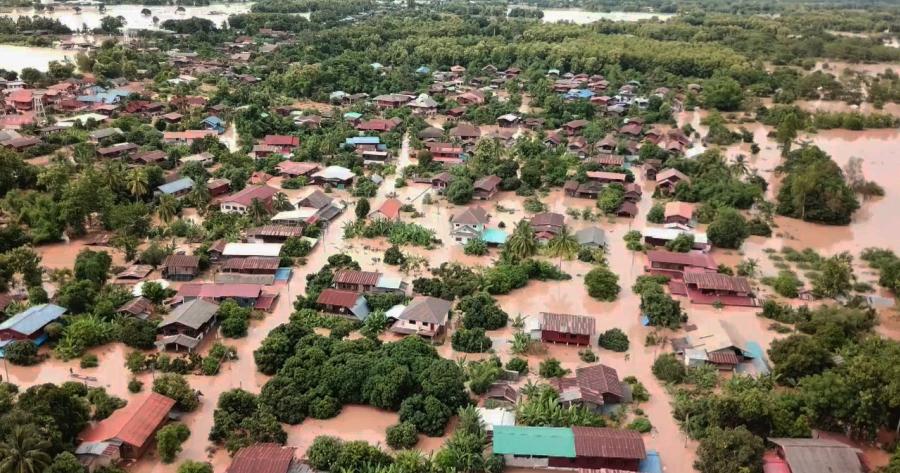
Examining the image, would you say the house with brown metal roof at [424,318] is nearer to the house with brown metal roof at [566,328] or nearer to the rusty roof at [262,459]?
the house with brown metal roof at [566,328]

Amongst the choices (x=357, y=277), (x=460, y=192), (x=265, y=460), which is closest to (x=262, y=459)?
(x=265, y=460)

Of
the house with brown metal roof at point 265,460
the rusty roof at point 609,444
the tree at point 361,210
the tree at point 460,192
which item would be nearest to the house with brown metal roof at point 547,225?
the tree at point 460,192

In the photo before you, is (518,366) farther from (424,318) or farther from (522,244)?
(522,244)

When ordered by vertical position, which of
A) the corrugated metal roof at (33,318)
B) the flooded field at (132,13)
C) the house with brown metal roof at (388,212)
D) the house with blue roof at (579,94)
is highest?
the flooded field at (132,13)

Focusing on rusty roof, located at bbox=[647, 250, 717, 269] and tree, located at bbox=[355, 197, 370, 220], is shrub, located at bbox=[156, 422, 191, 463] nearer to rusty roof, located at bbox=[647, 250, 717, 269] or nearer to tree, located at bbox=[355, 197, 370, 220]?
tree, located at bbox=[355, 197, 370, 220]

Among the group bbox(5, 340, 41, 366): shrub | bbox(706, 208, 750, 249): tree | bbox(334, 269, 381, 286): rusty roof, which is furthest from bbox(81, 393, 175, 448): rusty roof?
bbox(706, 208, 750, 249): tree

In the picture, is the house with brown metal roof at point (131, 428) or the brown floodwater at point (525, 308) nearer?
the house with brown metal roof at point (131, 428)
